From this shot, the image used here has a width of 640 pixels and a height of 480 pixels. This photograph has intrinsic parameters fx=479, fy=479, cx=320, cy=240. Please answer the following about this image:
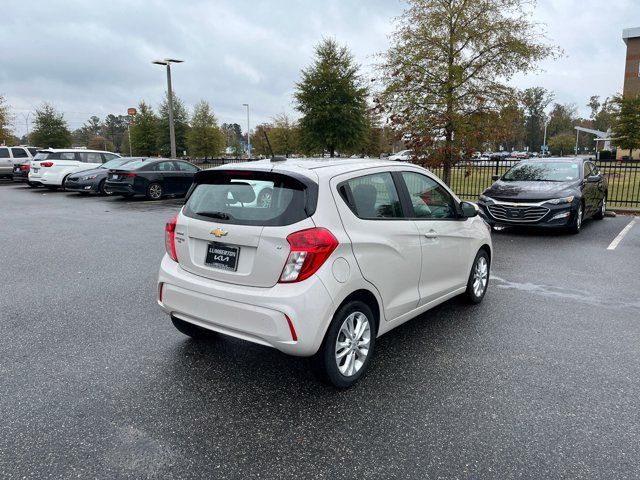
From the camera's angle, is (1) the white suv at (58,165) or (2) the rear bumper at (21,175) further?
(2) the rear bumper at (21,175)

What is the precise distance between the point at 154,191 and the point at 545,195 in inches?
495

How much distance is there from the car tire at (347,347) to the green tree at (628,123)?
4050 cm

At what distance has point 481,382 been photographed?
11.6 ft

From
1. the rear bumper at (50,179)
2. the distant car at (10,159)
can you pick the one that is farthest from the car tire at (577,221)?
the distant car at (10,159)

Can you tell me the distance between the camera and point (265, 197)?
11.0 feet

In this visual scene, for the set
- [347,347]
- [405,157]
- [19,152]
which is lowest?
[347,347]

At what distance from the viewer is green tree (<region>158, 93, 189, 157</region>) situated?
42312 millimetres

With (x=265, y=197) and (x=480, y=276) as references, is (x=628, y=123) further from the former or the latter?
(x=265, y=197)

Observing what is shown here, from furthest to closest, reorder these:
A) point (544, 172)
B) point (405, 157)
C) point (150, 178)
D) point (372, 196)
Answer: point (405, 157) → point (150, 178) → point (544, 172) → point (372, 196)

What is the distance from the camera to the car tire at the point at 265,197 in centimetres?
333

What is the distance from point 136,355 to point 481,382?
275 centimetres

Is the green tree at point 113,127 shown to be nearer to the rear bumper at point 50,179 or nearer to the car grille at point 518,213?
the rear bumper at point 50,179

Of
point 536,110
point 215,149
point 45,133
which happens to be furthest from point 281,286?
point 536,110

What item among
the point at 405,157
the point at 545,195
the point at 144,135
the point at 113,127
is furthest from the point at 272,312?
the point at 113,127
